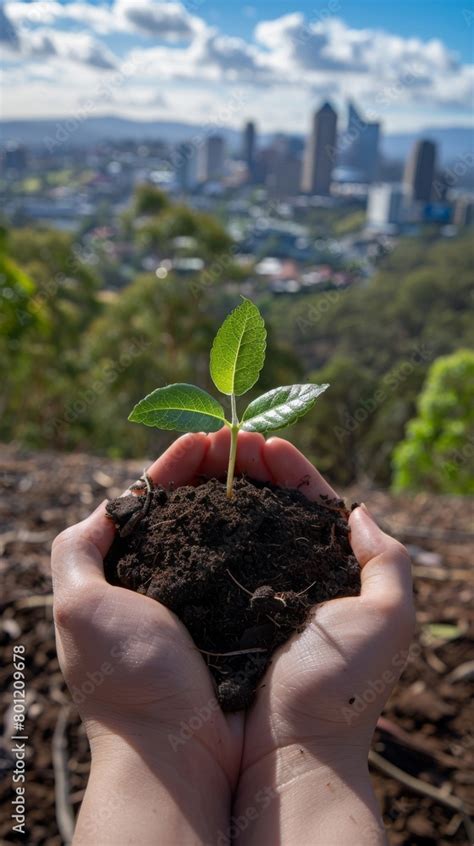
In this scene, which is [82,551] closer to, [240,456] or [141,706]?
[141,706]

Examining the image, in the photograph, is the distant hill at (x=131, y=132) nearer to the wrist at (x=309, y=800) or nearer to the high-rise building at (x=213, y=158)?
the high-rise building at (x=213, y=158)

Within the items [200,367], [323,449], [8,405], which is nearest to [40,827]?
[200,367]

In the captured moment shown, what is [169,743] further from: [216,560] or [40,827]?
[40,827]

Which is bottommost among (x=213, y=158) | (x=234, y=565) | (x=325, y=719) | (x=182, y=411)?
(x=325, y=719)

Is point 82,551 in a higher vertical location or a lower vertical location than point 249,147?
lower

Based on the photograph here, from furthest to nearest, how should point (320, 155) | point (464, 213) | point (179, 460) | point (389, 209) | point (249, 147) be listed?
point (249, 147) < point (464, 213) < point (320, 155) < point (389, 209) < point (179, 460)
